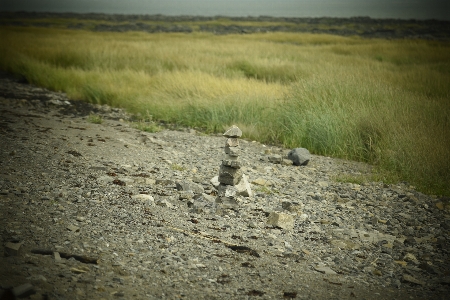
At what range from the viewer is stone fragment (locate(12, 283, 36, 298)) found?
2.82m

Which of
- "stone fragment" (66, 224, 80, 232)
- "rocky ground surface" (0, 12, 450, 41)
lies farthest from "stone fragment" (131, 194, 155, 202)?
"rocky ground surface" (0, 12, 450, 41)

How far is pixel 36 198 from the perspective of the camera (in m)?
4.71

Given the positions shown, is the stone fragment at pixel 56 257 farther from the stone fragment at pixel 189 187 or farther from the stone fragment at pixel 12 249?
the stone fragment at pixel 189 187

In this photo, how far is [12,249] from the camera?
349cm

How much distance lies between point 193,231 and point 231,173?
3.94 ft

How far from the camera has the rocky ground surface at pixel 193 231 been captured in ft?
11.2

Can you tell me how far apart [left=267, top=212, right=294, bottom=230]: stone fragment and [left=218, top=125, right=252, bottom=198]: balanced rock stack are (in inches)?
24.9

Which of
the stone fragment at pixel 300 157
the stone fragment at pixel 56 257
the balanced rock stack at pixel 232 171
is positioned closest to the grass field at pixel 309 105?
the stone fragment at pixel 300 157

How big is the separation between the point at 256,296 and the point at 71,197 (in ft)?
8.69

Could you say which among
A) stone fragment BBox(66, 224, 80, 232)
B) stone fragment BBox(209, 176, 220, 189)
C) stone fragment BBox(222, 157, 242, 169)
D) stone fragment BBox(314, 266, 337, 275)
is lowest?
stone fragment BBox(314, 266, 337, 275)

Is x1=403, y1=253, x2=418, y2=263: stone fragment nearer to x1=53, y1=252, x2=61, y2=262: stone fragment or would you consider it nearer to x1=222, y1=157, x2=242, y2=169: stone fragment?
x1=222, y1=157, x2=242, y2=169: stone fragment

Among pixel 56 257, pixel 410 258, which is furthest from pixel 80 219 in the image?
pixel 410 258

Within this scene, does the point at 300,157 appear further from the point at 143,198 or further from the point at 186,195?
the point at 143,198

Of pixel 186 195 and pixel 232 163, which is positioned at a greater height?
pixel 232 163
